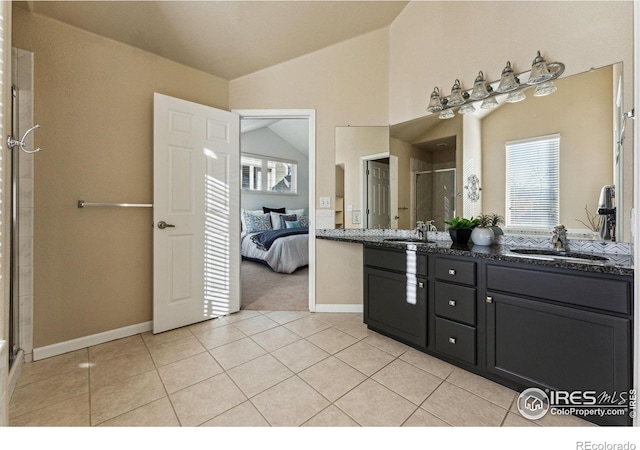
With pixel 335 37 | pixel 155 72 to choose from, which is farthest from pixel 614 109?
pixel 155 72

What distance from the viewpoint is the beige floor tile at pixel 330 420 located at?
53.4 inches

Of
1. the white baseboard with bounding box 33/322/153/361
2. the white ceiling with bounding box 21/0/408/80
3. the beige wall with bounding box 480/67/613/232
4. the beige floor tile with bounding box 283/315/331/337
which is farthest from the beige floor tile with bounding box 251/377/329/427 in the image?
the white ceiling with bounding box 21/0/408/80

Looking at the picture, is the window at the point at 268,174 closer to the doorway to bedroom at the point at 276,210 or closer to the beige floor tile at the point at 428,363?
the doorway to bedroom at the point at 276,210

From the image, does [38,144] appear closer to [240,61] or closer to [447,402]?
[240,61]

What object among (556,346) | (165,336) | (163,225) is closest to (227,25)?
(163,225)

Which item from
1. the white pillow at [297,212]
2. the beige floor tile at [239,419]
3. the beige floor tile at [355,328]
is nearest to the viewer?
the beige floor tile at [239,419]

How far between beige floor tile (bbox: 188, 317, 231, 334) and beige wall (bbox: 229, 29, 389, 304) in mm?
930

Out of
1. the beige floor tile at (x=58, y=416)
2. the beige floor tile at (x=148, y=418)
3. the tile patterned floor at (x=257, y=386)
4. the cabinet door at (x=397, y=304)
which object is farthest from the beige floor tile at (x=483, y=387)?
the beige floor tile at (x=58, y=416)

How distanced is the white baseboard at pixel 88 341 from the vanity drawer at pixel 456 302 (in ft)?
7.75

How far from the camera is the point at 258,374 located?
1.77m

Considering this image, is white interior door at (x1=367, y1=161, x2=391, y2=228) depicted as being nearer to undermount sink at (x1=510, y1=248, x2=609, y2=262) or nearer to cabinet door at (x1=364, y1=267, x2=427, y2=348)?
cabinet door at (x1=364, y1=267, x2=427, y2=348)

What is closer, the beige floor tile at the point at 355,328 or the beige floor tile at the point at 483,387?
the beige floor tile at the point at 483,387

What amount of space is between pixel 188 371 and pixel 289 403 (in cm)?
74
